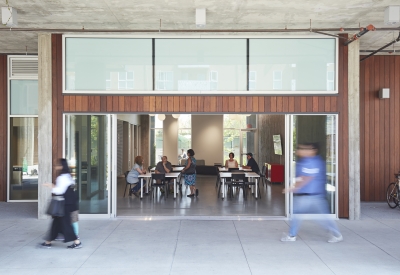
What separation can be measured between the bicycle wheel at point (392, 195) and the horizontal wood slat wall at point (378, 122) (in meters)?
0.65

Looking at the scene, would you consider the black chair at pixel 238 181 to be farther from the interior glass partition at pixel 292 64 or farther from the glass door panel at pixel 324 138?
the interior glass partition at pixel 292 64

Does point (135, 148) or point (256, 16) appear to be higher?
point (256, 16)

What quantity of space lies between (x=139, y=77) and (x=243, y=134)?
46.5 feet

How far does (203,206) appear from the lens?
10758mm

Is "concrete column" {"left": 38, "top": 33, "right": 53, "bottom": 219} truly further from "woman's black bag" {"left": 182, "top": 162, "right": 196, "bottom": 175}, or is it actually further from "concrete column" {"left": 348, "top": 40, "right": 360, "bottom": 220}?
"concrete column" {"left": 348, "top": 40, "right": 360, "bottom": 220}

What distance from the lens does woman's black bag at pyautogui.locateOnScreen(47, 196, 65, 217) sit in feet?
21.2

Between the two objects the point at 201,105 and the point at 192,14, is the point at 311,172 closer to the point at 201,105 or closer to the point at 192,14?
the point at 201,105

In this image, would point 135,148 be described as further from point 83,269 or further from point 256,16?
point 83,269

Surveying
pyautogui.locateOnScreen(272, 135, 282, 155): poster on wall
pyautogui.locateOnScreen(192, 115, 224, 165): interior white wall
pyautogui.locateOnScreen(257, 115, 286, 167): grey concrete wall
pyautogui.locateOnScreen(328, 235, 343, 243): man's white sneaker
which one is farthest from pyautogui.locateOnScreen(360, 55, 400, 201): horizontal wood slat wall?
pyautogui.locateOnScreen(192, 115, 224, 165): interior white wall

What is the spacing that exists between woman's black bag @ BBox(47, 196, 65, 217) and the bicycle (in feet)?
25.4

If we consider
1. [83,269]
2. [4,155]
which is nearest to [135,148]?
[4,155]

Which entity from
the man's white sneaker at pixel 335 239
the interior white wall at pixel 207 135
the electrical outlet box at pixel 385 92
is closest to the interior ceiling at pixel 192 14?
the electrical outlet box at pixel 385 92

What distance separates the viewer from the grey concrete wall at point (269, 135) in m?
17.3

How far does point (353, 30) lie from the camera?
8406 mm
